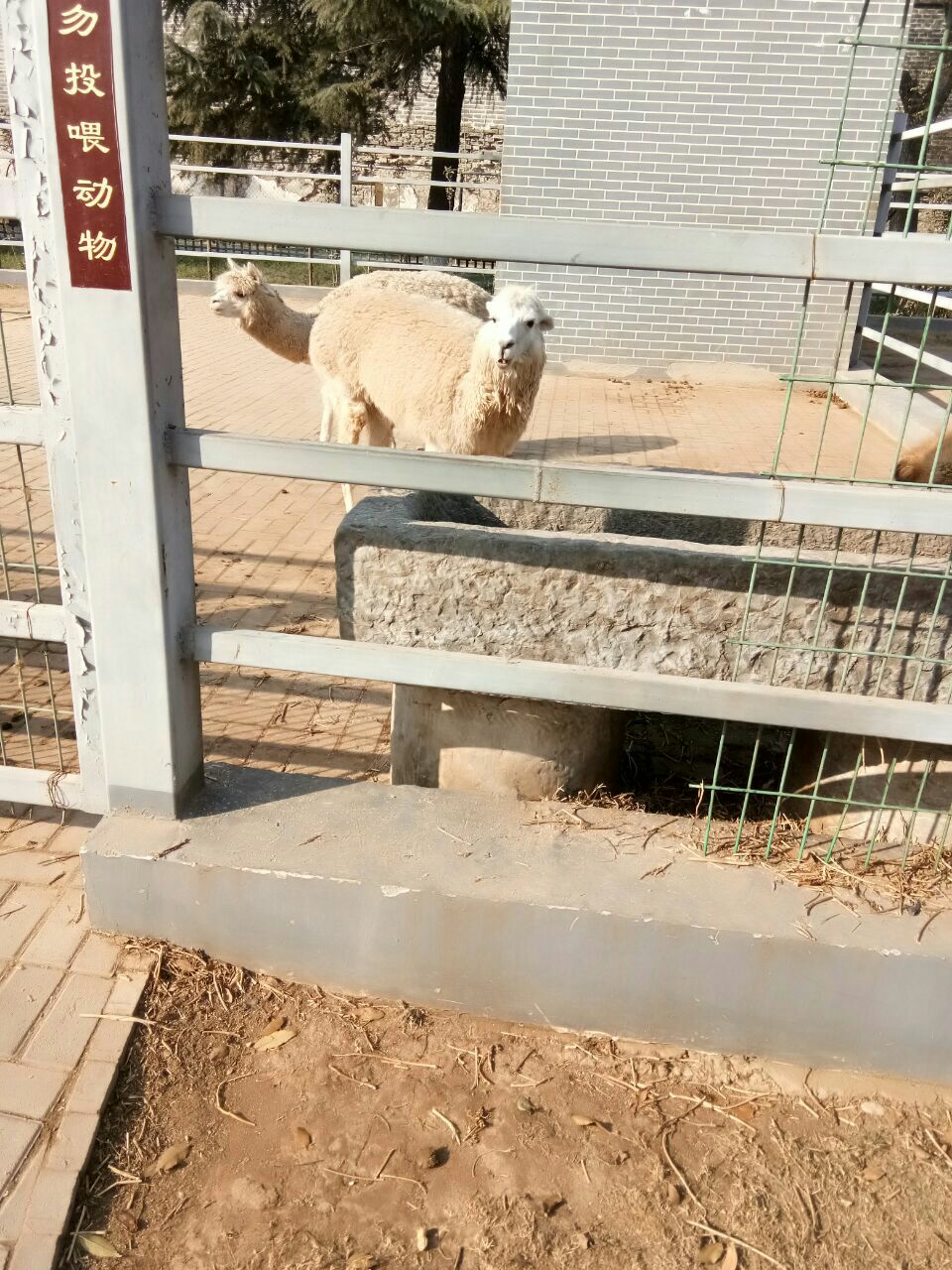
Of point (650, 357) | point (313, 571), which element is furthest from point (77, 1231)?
point (650, 357)

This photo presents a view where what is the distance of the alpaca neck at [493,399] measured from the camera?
16.5ft

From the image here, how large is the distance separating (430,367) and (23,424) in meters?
3.58

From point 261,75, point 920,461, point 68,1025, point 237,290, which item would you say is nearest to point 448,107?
point 261,75

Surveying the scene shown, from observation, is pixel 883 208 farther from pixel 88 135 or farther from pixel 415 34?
pixel 88 135

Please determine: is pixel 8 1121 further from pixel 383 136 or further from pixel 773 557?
pixel 383 136

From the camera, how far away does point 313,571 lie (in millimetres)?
5402

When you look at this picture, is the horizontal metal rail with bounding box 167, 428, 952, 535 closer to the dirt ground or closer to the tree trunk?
the dirt ground

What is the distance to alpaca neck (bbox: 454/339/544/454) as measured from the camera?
16.5 ft

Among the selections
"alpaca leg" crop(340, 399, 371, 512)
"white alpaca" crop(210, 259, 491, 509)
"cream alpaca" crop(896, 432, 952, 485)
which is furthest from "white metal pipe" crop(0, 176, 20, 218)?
"white alpaca" crop(210, 259, 491, 509)

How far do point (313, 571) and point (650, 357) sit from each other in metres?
7.75

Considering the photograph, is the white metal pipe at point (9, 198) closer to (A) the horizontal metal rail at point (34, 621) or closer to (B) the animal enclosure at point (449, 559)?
(B) the animal enclosure at point (449, 559)

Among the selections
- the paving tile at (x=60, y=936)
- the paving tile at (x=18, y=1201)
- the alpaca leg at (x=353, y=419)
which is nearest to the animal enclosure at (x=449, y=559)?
the paving tile at (x=60, y=936)

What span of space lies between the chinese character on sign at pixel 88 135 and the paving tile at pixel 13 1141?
2087mm

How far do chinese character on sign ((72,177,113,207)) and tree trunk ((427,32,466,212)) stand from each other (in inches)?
693
